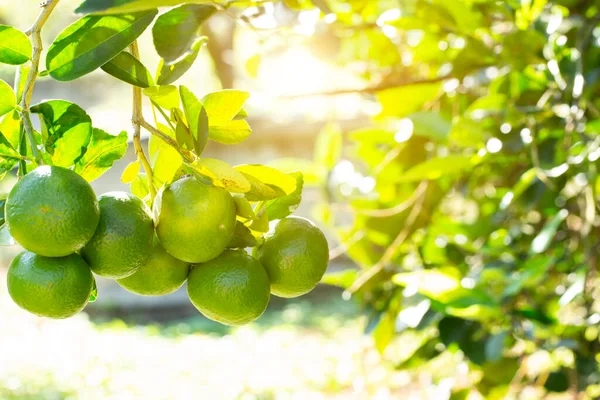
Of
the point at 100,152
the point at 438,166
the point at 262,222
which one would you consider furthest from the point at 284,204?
the point at 438,166

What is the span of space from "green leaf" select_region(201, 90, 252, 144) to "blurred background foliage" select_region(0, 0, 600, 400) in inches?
5.6

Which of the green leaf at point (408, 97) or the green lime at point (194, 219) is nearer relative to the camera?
the green lime at point (194, 219)

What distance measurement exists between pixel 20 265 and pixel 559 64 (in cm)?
73

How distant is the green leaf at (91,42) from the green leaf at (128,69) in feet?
0.06

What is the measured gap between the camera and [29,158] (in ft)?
1.65

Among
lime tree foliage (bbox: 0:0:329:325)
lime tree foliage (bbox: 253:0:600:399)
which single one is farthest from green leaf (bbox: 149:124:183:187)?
lime tree foliage (bbox: 253:0:600:399)

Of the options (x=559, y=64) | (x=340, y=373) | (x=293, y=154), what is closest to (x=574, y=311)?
(x=559, y=64)

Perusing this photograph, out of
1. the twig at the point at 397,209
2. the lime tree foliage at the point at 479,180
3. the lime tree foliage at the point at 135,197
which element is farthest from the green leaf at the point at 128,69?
the twig at the point at 397,209

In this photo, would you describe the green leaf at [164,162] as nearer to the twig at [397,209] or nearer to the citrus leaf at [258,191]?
the citrus leaf at [258,191]

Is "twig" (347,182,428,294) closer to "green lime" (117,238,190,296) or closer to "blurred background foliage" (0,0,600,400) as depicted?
"blurred background foliage" (0,0,600,400)

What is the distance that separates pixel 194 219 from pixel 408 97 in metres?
0.83

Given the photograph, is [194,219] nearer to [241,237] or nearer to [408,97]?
[241,237]

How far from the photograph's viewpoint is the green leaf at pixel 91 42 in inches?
18.3

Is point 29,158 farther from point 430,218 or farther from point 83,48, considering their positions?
point 430,218
